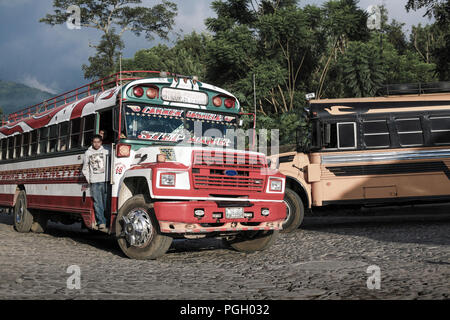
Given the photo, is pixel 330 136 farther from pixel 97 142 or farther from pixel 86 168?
pixel 86 168

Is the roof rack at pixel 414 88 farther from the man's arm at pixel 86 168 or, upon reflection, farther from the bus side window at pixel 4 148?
the bus side window at pixel 4 148

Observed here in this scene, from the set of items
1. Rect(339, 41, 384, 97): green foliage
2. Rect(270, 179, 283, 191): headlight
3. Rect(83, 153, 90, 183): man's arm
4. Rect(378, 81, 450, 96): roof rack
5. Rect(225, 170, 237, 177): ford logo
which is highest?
Rect(339, 41, 384, 97): green foliage

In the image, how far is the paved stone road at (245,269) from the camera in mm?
5082

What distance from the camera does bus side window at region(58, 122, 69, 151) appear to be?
10594 mm

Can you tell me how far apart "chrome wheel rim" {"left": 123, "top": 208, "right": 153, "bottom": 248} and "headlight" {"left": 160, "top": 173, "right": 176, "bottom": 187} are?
1.98 feet

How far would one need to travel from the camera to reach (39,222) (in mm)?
12938

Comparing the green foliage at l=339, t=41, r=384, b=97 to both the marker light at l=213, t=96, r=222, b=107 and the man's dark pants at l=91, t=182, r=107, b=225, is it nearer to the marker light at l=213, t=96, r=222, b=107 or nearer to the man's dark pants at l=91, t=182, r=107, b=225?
the marker light at l=213, t=96, r=222, b=107

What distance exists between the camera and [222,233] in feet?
26.5

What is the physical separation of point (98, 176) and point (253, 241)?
9.36 feet

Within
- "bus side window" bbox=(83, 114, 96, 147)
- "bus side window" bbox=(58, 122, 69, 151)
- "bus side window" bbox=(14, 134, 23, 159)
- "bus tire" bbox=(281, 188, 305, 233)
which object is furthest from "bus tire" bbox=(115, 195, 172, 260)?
"bus side window" bbox=(14, 134, 23, 159)

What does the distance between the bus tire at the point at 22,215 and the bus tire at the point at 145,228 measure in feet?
18.6

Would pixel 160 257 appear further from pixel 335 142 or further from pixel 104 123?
pixel 335 142

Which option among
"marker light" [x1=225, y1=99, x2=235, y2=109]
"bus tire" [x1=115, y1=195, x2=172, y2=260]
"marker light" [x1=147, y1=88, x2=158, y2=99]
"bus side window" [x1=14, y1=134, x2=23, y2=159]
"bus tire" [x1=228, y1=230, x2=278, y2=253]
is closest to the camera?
"bus tire" [x1=115, y1=195, x2=172, y2=260]
